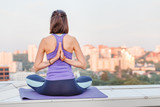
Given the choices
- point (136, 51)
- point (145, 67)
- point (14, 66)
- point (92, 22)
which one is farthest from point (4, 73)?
point (145, 67)

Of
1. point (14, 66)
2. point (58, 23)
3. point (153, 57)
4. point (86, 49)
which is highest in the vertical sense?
point (58, 23)

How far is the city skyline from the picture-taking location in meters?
6.21

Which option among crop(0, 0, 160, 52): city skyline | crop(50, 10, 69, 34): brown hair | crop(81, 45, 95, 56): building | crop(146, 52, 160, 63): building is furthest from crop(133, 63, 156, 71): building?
crop(50, 10, 69, 34): brown hair

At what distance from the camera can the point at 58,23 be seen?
205 centimetres

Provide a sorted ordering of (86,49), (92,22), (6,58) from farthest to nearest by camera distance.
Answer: (6,58) → (92,22) → (86,49)

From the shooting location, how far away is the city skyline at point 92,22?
6207 millimetres

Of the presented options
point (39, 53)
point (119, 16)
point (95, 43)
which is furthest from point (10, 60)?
point (39, 53)

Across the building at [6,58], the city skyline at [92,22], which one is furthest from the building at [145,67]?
the building at [6,58]

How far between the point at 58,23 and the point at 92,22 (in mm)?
4727

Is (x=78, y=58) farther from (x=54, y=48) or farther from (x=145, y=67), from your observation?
(x=145, y=67)

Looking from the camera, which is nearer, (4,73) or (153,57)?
(4,73)

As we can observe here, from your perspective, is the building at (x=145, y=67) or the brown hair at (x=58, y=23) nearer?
the brown hair at (x=58, y=23)

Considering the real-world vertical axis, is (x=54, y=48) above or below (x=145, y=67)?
above

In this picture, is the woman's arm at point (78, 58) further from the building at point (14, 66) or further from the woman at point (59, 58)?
the building at point (14, 66)
